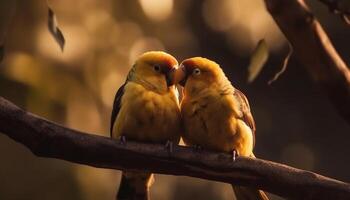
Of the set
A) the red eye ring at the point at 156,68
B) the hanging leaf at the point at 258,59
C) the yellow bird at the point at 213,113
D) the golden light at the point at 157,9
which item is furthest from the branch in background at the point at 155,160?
the golden light at the point at 157,9

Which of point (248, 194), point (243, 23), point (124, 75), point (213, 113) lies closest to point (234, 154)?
point (213, 113)

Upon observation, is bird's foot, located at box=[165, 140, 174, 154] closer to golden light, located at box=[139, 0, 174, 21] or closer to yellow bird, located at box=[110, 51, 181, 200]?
yellow bird, located at box=[110, 51, 181, 200]

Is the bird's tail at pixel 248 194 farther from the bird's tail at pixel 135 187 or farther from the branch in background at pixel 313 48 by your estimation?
the branch in background at pixel 313 48

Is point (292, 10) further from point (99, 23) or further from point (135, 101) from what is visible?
point (99, 23)

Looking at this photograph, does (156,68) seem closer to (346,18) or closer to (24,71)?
(24,71)

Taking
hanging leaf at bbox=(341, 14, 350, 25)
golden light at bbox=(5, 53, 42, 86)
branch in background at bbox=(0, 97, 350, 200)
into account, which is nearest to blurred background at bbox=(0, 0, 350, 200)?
golden light at bbox=(5, 53, 42, 86)

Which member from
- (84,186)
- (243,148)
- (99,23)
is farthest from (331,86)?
(99,23)
